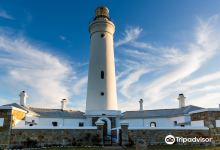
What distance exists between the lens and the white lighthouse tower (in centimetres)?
2391

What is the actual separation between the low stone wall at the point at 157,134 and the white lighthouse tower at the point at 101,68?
21.3ft

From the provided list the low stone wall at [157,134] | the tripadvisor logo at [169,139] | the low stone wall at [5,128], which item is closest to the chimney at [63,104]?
the low stone wall at [5,128]

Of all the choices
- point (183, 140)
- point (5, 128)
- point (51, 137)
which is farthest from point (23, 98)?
point (183, 140)

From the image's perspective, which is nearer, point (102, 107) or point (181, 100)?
point (102, 107)

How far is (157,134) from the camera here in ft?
58.1

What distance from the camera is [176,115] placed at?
25672 millimetres

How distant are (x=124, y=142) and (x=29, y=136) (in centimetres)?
658

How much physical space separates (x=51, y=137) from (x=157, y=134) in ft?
24.3

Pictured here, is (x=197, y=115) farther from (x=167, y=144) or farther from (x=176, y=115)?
(x=176, y=115)

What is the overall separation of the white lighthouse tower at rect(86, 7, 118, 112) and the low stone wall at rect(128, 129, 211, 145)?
6.49 m

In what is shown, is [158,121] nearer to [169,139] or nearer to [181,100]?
[181,100]

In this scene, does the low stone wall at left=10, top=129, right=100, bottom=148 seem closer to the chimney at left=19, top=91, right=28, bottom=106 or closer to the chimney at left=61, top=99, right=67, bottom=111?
the chimney at left=19, top=91, right=28, bottom=106

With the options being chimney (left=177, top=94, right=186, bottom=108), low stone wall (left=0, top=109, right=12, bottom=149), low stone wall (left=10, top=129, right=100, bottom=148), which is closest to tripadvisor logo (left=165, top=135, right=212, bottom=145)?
low stone wall (left=10, top=129, right=100, bottom=148)

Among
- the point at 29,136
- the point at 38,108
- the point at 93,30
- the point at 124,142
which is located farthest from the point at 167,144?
the point at 38,108
